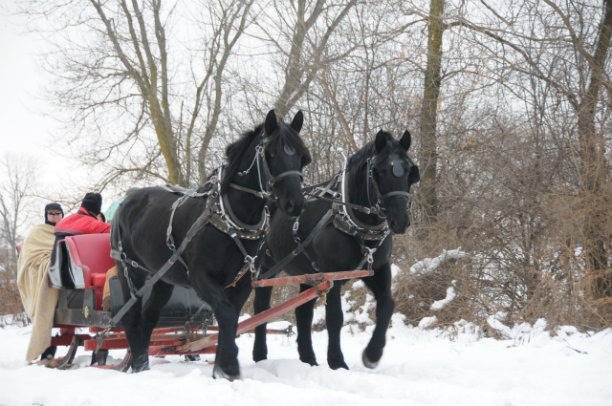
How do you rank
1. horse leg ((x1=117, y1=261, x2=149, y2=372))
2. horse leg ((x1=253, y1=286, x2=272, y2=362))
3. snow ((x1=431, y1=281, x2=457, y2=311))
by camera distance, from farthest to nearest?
snow ((x1=431, y1=281, x2=457, y2=311)) < horse leg ((x1=253, y1=286, x2=272, y2=362)) < horse leg ((x1=117, y1=261, x2=149, y2=372))

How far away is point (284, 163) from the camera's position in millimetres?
4484

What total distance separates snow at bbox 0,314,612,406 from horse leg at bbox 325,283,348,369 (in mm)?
299

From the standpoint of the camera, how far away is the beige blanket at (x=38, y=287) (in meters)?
6.24

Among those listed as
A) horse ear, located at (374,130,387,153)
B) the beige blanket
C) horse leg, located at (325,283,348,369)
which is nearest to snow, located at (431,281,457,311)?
horse leg, located at (325,283,348,369)

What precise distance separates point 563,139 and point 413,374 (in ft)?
16.5

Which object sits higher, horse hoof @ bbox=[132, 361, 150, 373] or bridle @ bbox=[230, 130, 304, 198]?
bridle @ bbox=[230, 130, 304, 198]

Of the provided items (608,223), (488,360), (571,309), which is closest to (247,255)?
(488,360)

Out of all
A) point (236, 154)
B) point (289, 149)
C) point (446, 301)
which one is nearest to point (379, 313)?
point (289, 149)

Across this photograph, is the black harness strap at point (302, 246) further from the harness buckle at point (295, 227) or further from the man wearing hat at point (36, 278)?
the man wearing hat at point (36, 278)

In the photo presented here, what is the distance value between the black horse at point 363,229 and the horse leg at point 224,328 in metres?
1.22

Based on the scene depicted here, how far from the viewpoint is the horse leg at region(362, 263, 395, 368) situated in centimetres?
528

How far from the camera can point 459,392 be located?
12.8 feet

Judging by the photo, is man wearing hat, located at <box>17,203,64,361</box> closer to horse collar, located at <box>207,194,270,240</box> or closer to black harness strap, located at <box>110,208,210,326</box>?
black harness strap, located at <box>110,208,210,326</box>

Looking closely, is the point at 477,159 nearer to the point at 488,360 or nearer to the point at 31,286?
the point at 488,360
